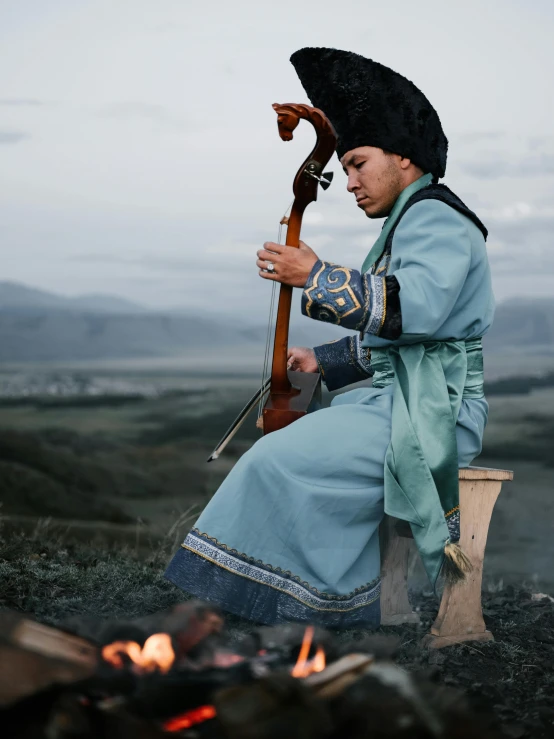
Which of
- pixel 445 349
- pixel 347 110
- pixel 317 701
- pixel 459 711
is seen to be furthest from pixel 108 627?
pixel 347 110

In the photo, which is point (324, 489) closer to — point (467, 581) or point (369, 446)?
point (369, 446)

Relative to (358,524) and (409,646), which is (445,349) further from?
(409,646)

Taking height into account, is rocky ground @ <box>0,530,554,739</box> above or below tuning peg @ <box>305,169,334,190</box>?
below

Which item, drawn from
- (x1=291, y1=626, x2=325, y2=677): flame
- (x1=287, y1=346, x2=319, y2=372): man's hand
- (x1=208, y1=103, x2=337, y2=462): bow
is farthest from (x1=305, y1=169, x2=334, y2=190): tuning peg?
(x1=291, y1=626, x2=325, y2=677): flame

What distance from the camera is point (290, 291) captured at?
3.36m

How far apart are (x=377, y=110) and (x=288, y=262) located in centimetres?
79

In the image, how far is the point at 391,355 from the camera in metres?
3.39

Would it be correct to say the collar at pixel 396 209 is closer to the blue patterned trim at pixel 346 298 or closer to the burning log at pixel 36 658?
the blue patterned trim at pixel 346 298

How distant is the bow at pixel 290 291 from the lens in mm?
3305

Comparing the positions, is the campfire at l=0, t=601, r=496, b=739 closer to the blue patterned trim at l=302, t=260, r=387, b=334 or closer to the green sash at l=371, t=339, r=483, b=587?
the green sash at l=371, t=339, r=483, b=587

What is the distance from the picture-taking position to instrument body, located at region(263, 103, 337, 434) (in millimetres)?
3305

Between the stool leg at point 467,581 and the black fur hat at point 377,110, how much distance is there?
53.4 inches

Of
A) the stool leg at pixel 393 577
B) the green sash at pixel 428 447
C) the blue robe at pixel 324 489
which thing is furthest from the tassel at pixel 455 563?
the stool leg at pixel 393 577

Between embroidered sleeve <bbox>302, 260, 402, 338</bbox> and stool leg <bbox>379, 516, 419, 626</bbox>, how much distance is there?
3.59ft
